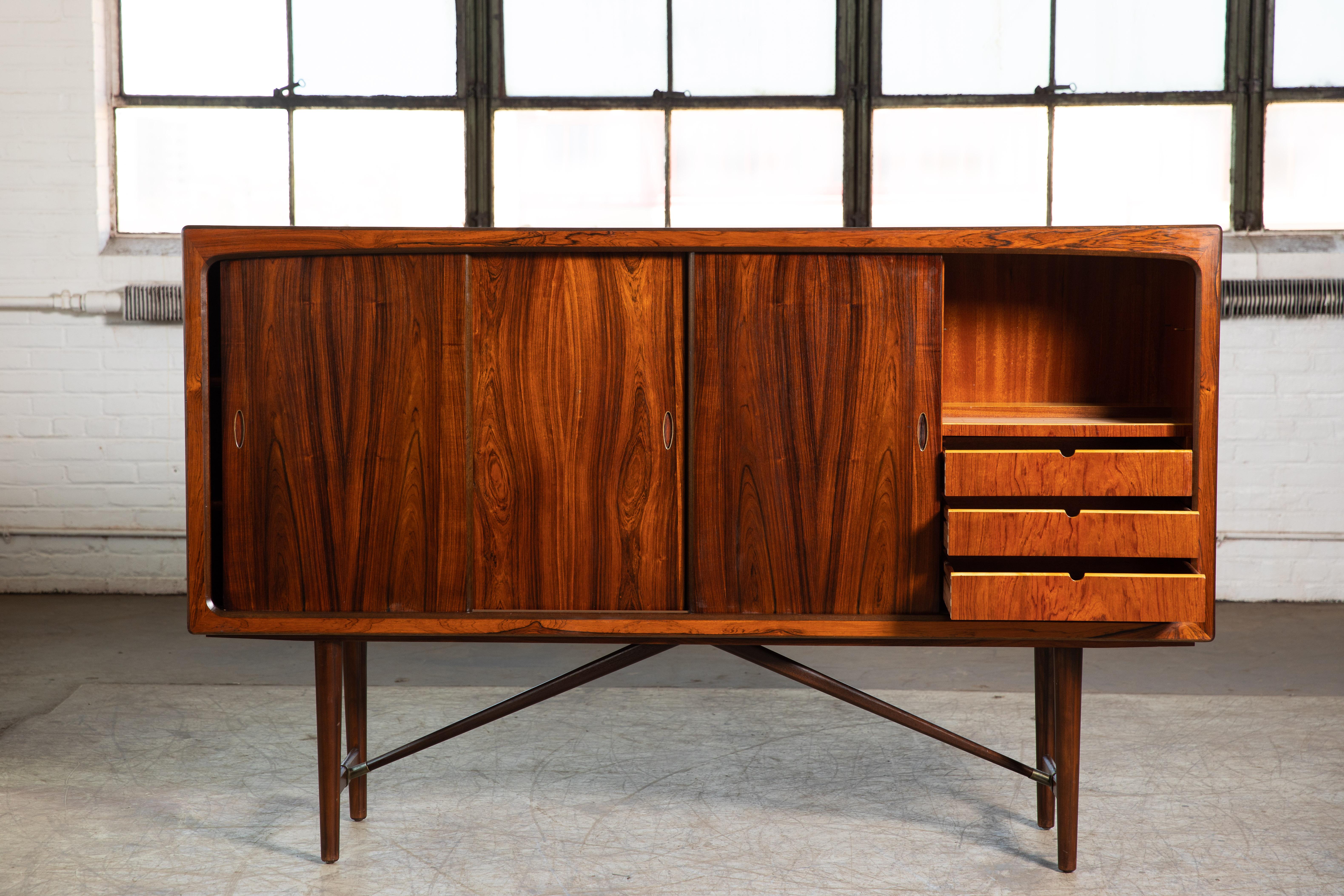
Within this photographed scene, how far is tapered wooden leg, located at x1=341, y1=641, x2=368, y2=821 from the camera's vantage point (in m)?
2.10

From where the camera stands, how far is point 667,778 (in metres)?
2.32

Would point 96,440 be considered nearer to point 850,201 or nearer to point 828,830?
point 850,201

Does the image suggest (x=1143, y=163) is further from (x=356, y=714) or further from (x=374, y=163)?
(x=356, y=714)

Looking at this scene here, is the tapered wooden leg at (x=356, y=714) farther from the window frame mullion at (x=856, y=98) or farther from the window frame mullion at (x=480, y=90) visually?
the window frame mullion at (x=856, y=98)

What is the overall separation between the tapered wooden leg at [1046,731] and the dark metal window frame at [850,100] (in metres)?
2.33

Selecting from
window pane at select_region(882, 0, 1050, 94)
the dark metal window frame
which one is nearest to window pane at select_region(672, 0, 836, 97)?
the dark metal window frame

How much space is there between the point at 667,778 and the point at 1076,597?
1012mm

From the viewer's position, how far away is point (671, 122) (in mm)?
4035

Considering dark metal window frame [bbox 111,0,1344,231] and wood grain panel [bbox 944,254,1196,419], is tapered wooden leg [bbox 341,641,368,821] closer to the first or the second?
wood grain panel [bbox 944,254,1196,419]

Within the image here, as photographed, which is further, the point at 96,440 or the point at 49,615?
the point at 96,440

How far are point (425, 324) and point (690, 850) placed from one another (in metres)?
1.04

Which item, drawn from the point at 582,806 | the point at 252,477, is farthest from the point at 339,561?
the point at 582,806

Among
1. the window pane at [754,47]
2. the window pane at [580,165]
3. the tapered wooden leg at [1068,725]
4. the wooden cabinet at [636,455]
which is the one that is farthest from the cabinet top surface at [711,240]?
the window pane at [754,47]

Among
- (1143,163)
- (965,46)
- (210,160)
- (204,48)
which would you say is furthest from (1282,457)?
(204,48)
